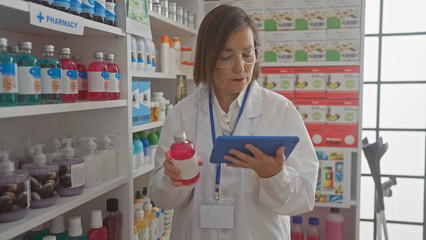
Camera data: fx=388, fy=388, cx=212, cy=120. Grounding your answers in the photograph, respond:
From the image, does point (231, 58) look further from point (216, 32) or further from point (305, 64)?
point (305, 64)

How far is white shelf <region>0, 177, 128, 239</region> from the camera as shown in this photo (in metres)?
1.39

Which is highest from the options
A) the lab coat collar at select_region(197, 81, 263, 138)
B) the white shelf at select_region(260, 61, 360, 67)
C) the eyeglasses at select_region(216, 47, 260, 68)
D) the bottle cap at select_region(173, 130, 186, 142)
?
the white shelf at select_region(260, 61, 360, 67)

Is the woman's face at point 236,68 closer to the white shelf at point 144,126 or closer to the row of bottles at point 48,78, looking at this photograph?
the row of bottles at point 48,78

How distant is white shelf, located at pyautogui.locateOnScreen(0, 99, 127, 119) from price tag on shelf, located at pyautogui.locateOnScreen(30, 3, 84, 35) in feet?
1.03

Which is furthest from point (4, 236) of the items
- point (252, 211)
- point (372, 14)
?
point (372, 14)

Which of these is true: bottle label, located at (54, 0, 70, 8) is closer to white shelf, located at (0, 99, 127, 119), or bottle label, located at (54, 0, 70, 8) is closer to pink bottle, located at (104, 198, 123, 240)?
white shelf, located at (0, 99, 127, 119)

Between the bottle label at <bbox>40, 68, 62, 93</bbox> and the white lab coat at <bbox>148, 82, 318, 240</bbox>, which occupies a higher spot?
the bottle label at <bbox>40, 68, 62, 93</bbox>

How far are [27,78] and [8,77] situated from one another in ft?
0.32

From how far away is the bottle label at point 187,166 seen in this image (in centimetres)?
146

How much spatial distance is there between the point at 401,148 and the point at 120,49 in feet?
10.6

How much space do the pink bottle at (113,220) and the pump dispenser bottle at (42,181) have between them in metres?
0.51

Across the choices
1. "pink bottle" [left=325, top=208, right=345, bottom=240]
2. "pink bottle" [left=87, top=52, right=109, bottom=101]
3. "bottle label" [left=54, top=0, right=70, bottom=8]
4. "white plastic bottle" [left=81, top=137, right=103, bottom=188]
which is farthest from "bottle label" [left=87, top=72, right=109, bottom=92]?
"pink bottle" [left=325, top=208, right=345, bottom=240]

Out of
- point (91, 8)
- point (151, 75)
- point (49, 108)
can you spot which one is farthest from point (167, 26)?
point (49, 108)

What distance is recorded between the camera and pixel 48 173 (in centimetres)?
163
